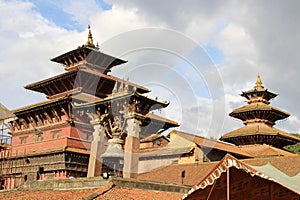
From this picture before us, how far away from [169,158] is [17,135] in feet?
46.3

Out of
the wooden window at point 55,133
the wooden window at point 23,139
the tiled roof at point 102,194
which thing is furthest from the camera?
the wooden window at point 23,139

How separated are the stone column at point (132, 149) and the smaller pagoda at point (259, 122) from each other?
26910 millimetres

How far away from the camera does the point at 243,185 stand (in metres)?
18.0

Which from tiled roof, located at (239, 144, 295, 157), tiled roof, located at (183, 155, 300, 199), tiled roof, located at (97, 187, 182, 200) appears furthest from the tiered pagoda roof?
tiled roof, located at (183, 155, 300, 199)

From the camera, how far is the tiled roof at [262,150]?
4709 centimetres

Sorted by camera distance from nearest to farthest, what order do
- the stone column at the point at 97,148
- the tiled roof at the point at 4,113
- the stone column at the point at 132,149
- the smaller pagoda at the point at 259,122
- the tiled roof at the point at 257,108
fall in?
the stone column at the point at 132,149 → the stone column at the point at 97,148 → the tiled roof at the point at 4,113 → the smaller pagoda at the point at 259,122 → the tiled roof at the point at 257,108

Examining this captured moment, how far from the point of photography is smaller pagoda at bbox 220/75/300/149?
169 ft

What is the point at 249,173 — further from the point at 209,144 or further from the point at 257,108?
the point at 257,108

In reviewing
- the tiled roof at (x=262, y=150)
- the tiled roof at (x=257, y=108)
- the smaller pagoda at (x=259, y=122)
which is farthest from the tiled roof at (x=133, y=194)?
the tiled roof at (x=257, y=108)

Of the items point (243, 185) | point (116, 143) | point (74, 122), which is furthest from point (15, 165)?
point (243, 185)

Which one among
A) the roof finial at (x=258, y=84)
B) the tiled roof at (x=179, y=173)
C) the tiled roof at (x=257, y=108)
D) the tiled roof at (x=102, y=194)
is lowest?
the tiled roof at (x=102, y=194)

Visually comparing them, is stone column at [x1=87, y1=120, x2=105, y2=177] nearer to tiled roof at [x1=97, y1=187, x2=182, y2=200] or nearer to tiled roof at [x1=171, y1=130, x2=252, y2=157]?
tiled roof at [x1=97, y1=187, x2=182, y2=200]

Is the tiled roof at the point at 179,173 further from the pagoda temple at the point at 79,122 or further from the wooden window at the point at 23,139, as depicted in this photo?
the wooden window at the point at 23,139

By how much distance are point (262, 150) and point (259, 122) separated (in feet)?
20.1
